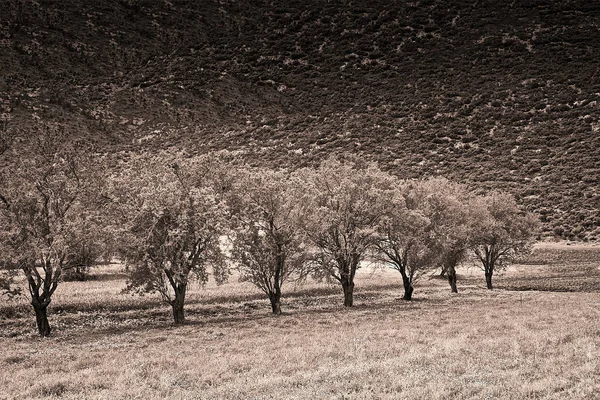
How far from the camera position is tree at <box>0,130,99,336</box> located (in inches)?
1046

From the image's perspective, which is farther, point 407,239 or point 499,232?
point 499,232

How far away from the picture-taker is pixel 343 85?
10931cm

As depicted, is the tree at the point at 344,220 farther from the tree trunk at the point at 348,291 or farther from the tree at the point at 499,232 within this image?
the tree at the point at 499,232

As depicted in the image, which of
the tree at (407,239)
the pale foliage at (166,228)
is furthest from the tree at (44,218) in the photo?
the tree at (407,239)

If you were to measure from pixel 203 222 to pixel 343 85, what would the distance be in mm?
84128

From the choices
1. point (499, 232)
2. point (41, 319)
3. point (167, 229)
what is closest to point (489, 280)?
point (499, 232)

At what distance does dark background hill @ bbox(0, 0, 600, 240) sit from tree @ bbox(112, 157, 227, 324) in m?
49.5

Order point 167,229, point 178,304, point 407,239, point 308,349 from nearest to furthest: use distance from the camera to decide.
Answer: point 308,349 < point 167,229 < point 178,304 < point 407,239

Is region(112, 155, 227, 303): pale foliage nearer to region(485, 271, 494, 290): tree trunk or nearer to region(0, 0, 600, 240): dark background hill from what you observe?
region(485, 271, 494, 290): tree trunk

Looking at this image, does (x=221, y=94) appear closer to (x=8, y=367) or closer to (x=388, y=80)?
(x=388, y=80)

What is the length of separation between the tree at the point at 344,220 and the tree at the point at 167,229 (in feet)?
24.9

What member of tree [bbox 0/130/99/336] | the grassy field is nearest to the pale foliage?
tree [bbox 0/130/99/336]

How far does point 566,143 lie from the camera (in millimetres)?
81312

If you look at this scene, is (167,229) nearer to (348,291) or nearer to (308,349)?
(308,349)
